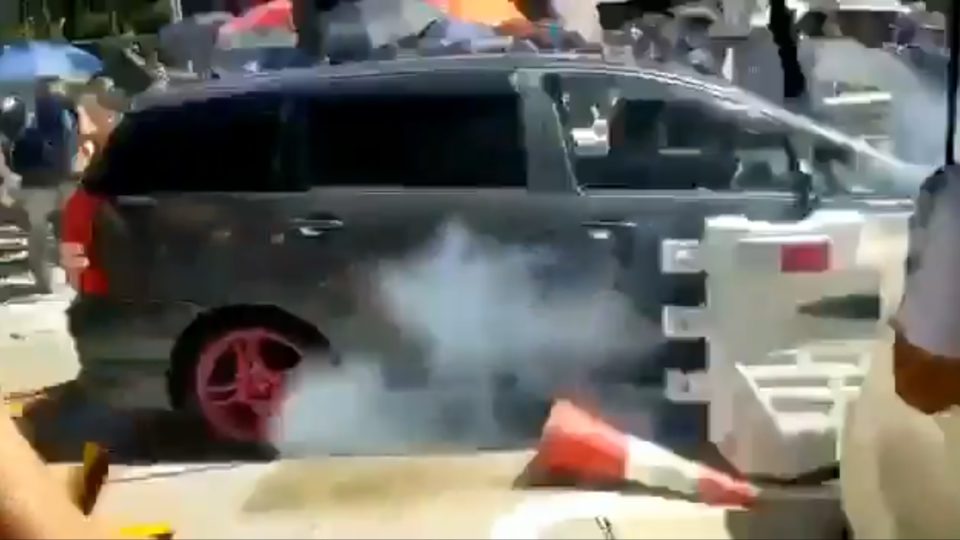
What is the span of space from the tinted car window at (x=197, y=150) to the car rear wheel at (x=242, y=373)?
0.14m

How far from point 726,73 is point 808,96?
8 cm

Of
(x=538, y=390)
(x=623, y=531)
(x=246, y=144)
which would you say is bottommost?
(x=623, y=531)

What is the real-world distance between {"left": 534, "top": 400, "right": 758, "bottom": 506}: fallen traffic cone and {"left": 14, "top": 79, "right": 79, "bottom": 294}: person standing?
504mm

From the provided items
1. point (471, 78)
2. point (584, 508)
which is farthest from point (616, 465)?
point (471, 78)

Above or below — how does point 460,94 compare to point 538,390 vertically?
above

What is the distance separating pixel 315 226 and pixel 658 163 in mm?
330

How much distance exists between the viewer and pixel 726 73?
46.8 inches

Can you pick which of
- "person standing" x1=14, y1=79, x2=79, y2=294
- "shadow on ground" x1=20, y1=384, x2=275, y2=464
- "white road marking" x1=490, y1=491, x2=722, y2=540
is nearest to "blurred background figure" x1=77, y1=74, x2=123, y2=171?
"person standing" x1=14, y1=79, x2=79, y2=294

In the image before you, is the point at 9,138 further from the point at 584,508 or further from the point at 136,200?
the point at 584,508

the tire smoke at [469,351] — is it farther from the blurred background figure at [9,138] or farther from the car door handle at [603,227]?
the blurred background figure at [9,138]

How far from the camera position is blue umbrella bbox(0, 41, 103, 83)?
1199 millimetres

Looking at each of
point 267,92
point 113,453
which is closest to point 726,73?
point 267,92

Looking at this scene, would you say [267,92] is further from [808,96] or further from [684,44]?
[808,96]

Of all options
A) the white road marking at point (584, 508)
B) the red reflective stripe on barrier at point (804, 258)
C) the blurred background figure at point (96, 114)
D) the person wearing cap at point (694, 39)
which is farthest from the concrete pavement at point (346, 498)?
the person wearing cap at point (694, 39)
